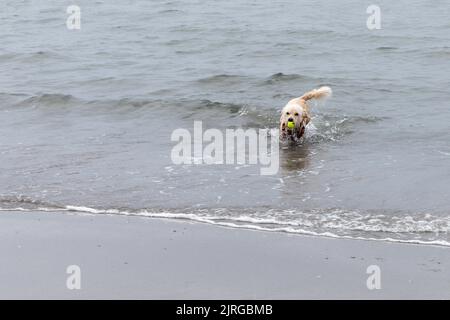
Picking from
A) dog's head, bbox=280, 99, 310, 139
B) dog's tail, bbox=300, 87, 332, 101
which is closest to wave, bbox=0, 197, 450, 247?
dog's head, bbox=280, 99, 310, 139

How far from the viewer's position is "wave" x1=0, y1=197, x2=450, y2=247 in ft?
25.1

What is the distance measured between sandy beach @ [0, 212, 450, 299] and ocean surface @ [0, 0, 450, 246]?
18.8 inches

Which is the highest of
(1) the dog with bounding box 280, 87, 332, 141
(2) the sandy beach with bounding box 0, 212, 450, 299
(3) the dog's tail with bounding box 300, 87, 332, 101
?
(3) the dog's tail with bounding box 300, 87, 332, 101

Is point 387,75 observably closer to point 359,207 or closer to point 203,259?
point 359,207

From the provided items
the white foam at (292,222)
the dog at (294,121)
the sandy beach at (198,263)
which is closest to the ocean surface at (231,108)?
the white foam at (292,222)

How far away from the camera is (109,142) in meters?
11.5

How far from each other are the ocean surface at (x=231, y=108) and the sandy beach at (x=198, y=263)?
0.48 meters

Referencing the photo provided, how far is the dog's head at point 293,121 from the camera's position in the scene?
448 inches

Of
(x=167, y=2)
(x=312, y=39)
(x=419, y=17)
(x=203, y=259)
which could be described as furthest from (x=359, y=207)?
(x=167, y=2)

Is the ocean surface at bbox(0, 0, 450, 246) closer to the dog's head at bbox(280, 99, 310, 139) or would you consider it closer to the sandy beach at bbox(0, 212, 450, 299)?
the dog's head at bbox(280, 99, 310, 139)

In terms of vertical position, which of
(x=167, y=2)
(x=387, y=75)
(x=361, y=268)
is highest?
(x=167, y=2)

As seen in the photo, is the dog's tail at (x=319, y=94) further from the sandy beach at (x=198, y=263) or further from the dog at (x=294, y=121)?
the sandy beach at (x=198, y=263)

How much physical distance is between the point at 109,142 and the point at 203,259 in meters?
4.98

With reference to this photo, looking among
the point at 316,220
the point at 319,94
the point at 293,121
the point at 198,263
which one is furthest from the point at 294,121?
the point at 198,263
